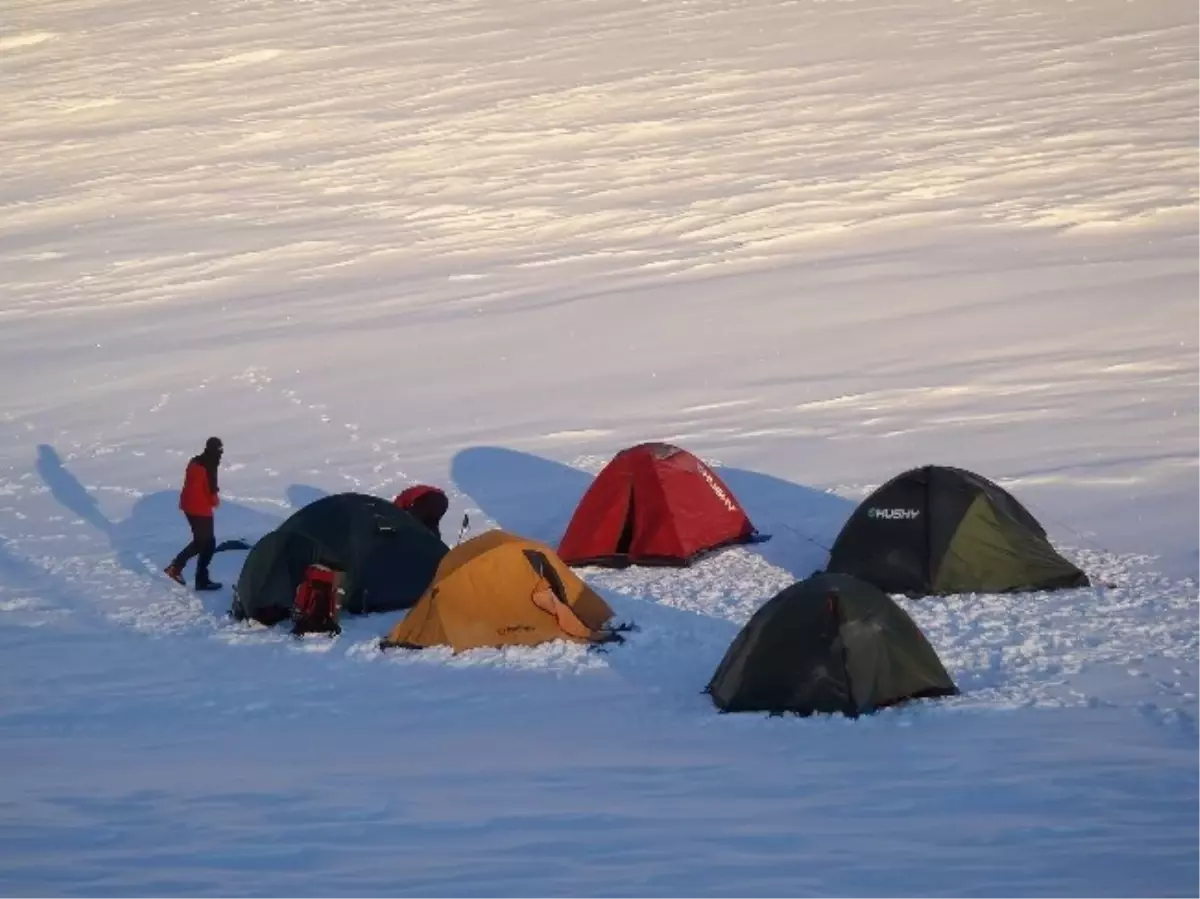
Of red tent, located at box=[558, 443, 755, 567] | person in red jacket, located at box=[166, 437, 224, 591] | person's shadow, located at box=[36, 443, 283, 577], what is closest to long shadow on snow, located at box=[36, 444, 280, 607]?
person's shadow, located at box=[36, 443, 283, 577]

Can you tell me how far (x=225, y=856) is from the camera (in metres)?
10.5

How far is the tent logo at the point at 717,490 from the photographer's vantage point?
17.2 m

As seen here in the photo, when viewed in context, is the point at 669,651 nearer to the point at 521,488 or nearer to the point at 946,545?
the point at 946,545

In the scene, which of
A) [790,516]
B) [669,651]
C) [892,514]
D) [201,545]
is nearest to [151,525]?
[201,545]

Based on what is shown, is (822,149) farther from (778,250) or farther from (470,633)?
(470,633)

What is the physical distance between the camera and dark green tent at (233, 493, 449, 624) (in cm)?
1577

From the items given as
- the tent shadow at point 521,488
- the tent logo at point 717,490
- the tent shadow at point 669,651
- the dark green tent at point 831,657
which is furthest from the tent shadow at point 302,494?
the dark green tent at point 831,657

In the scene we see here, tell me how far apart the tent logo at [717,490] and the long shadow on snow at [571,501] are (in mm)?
403

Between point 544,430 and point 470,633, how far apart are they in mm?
6904

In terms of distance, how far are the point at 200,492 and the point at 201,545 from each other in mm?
450

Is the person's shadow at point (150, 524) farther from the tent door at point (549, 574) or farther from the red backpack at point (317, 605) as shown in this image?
the tent door at point (549, 574)

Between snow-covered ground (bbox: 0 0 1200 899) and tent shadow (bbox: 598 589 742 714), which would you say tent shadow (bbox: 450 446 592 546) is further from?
tent shadow (bbox: 598 589 742 714)

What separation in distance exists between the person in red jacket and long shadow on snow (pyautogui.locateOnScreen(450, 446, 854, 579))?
9.58 feet

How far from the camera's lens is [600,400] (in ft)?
74.0
